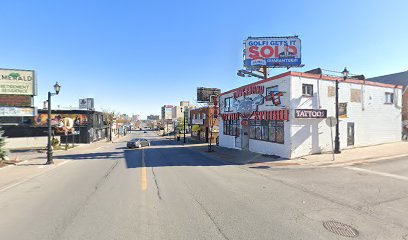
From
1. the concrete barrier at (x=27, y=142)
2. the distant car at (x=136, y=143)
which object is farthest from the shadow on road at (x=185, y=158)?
the concrete barrier at (x=27, y=142)

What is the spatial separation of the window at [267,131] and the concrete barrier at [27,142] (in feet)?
103

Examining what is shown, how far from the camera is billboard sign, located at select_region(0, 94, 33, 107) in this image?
2437 cm

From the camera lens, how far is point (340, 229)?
568cm

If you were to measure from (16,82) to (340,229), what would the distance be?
30.7 metres

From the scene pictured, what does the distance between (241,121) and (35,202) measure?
62.9ft

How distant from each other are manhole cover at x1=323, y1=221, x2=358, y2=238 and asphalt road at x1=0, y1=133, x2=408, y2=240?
2cm

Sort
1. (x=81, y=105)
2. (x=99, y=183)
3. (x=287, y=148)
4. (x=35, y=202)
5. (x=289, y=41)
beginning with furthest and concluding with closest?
(x=81, y=105) → (x=289, y=41) → (x=287, y=148) → (x=99, y=183) → (x=35, y=202)

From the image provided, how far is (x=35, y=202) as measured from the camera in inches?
328

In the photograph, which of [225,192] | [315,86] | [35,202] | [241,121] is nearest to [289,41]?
[315,86]

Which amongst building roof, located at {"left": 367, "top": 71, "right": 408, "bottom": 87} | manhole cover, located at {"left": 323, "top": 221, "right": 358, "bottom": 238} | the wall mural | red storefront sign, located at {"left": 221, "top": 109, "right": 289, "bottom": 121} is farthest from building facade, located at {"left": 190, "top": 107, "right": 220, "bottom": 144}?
manhole cover, located at {"left": 323, "top": 221, "right": 358, "bottom": 238}

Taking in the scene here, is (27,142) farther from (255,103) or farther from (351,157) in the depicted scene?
(351,157)

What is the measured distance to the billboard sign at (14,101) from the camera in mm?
24366

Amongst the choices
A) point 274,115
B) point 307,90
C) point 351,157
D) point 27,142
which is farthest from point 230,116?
point 27,142

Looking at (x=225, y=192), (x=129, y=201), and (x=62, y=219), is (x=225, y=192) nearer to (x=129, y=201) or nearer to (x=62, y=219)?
(x=129, y=201)
